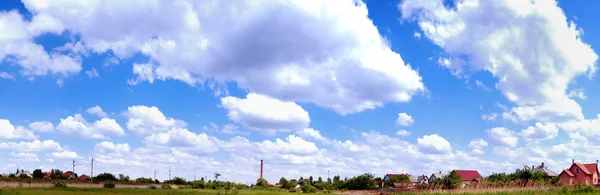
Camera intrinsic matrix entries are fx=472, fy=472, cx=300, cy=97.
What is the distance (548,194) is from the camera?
32312mm

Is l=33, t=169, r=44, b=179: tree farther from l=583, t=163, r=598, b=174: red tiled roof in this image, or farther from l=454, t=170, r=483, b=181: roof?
l=583, t=163, r=598, b=174: red tiled roof

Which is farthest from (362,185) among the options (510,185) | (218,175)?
(510,185)

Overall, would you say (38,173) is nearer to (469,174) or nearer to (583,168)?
(469,174)

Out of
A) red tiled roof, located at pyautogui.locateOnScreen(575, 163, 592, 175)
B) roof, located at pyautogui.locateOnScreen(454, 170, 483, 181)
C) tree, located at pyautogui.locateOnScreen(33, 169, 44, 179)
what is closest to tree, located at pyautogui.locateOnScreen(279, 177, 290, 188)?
tree, located at pyautogui.locateOnScreen(33, 169, 44, 179)

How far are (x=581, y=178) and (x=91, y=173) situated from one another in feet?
332

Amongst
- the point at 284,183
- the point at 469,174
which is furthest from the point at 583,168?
the point at 284,183

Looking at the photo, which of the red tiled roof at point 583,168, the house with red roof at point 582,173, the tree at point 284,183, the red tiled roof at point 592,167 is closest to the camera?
the tree at point 284,183

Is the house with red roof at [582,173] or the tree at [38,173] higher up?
the tree at [38,173]

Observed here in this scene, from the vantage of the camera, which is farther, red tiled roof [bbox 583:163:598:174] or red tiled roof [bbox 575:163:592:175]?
red tiled roof [bbox 583:163:598:174]

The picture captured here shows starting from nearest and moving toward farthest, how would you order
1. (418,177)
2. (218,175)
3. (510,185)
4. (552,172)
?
(510,185) → (218,175) → (552,172) → (418,177)

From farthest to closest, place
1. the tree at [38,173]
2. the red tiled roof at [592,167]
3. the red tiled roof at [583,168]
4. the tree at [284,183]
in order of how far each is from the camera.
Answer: the red tiled roof at [592,167], the red tiled roof at [583,168], the tree at [38,173], the tree at [284,183]

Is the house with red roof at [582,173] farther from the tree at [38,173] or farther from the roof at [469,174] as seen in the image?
the tree at [38,173]

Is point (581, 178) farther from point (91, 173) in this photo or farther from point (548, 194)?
point (91, 173)

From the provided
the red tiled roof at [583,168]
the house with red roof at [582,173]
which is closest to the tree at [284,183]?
the house with red roof at [582,173]
